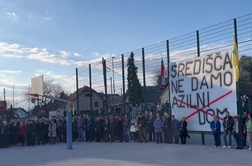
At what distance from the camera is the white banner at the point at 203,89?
17.2 metres

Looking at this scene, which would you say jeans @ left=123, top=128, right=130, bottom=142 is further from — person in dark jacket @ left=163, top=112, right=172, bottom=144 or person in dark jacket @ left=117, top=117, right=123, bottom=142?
person in dark jacket @ left=163, top=112, right=172, bottom=144

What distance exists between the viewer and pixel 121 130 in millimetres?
22766

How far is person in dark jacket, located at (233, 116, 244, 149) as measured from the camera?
52.8ft

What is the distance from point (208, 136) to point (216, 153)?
5125 mm

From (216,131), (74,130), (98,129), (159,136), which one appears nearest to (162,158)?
(216,131)

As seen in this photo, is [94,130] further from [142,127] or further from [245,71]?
[245,71]

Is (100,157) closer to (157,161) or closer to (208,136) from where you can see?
(157,161)

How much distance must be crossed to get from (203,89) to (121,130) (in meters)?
6.46

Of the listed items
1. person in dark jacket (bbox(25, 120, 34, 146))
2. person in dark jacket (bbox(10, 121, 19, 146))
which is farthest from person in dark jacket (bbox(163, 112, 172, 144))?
person in dark jacket (bbox(10, 121, 19, 146))

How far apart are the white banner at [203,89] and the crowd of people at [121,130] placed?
55 centimetres

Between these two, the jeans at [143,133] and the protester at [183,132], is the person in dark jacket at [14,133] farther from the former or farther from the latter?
the protester at [183,132]

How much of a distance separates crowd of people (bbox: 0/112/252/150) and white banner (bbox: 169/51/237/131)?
0.55 meters

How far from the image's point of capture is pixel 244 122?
1630cm

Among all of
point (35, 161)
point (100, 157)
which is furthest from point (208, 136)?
point (35, 161)
